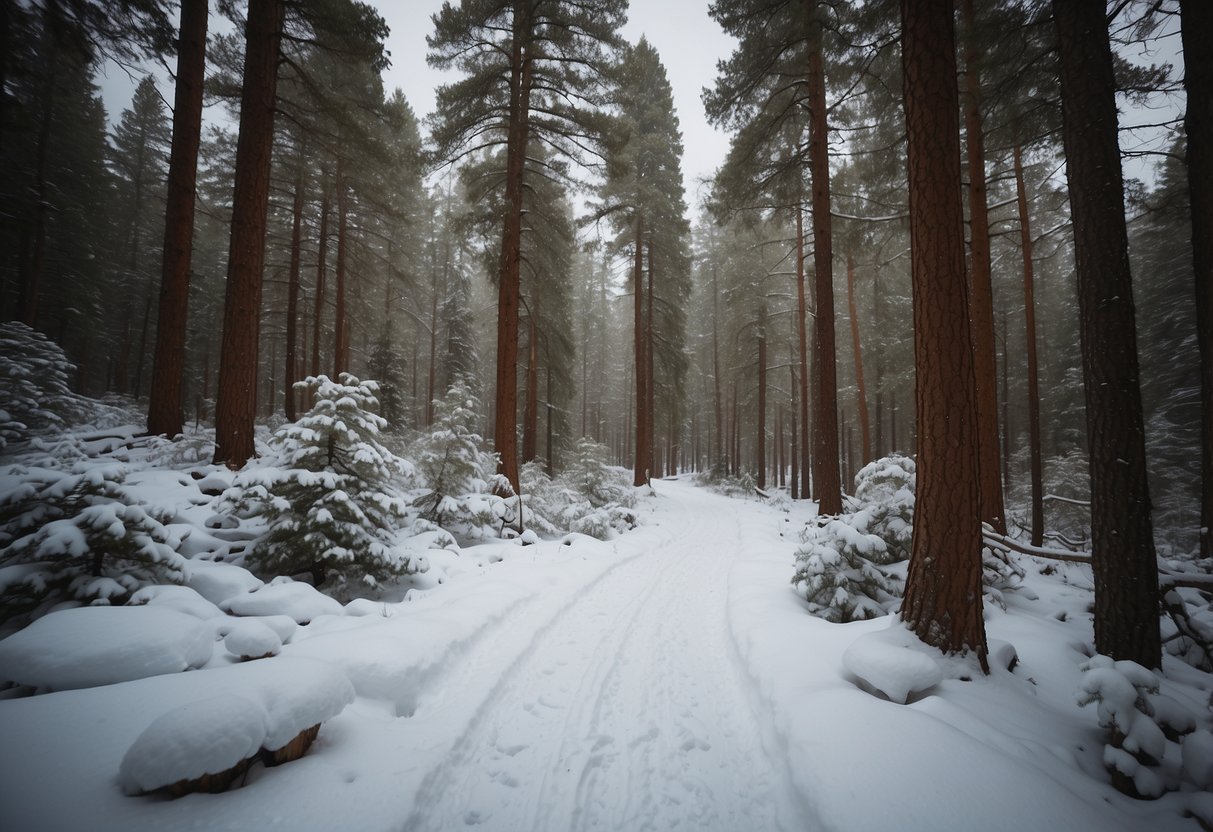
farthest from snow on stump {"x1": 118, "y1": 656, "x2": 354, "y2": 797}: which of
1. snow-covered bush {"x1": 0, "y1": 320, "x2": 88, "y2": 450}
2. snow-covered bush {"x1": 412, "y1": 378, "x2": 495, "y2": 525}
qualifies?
snow-covered bush {"x1": 0, "y1": 320, "x2": 88, "y2": 450}

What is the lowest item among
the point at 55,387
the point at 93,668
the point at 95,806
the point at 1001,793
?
the point at 1001,793

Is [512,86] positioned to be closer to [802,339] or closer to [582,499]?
[582,499]

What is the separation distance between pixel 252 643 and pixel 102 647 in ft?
2.59

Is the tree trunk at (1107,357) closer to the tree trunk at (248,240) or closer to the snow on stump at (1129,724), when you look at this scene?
the snow on stump at (1129,724)

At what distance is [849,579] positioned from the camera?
4828mm

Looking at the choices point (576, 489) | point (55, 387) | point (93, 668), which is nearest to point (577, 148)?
point (576, 489)

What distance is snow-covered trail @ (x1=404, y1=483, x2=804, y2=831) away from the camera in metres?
2.39

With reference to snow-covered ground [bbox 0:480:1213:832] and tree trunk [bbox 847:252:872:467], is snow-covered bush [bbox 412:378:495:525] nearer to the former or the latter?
snow-covered ground [bbox 0:480:1213:832]

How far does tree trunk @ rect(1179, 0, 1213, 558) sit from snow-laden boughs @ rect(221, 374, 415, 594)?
1016 cm

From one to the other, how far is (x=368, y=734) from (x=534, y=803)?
118 cm

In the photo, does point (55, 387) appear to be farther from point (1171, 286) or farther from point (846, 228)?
point (1171, 286)

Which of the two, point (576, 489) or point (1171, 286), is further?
point (1171, 286)

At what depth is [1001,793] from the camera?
2.13m

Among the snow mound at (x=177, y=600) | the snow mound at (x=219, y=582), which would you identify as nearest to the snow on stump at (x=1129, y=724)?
the snow mound at (x=177, y=600)
